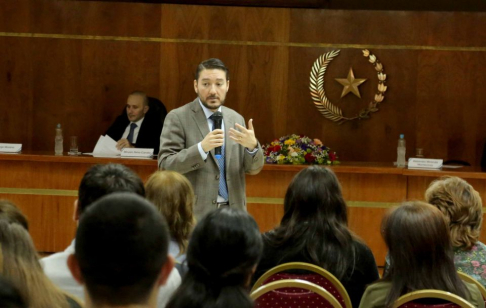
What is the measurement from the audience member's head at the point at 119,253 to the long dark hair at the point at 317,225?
164 centimetres

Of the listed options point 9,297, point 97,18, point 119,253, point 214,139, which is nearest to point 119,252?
point 119,253

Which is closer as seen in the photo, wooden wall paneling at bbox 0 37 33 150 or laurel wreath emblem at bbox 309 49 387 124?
laurel wreath emblem at bbox 309 49 387 124

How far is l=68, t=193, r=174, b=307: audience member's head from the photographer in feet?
5.01

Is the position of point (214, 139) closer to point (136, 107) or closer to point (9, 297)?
point (9, 297)

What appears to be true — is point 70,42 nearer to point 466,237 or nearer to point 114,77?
point 114,77

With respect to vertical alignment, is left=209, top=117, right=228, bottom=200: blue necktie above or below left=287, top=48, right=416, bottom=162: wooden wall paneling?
below

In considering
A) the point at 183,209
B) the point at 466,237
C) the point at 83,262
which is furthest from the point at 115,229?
the point at 466,237

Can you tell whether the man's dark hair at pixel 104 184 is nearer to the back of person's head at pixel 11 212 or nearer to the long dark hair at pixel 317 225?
the back of person's head at pixel 11 212

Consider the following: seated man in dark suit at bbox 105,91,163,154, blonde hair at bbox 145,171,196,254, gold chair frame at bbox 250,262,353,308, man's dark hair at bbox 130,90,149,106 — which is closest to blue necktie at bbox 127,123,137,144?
seated man in dark suit at bbox 105,91,163,154

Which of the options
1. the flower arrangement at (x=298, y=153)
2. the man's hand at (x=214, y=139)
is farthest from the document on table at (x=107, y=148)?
the man's hand at (x=214, y=139)

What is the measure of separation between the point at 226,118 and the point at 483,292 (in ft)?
6.98

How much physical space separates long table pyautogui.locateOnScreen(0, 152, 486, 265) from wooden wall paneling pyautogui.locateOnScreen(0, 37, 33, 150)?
187 centimetres

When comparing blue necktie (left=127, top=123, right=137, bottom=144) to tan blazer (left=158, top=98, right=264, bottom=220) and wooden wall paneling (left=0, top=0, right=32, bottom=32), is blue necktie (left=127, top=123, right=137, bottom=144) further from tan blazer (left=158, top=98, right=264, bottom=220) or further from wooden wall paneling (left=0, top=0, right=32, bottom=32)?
tan blazer (left=158, top=98, right=264, bottom=220)

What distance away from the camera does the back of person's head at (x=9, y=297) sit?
4.50ft
